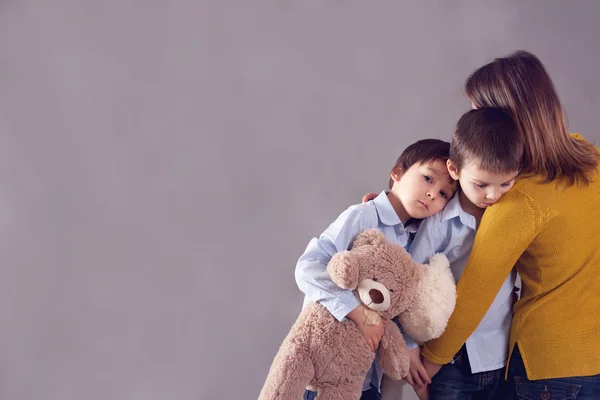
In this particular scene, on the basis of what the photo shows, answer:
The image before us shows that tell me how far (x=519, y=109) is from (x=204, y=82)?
1.44 meters

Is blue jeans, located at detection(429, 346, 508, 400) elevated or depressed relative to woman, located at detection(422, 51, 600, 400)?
depressed

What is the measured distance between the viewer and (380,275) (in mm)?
1502

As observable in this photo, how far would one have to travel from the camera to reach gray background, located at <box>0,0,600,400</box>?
253 cm

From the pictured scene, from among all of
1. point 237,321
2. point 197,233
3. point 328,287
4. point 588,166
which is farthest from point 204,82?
point 588,166

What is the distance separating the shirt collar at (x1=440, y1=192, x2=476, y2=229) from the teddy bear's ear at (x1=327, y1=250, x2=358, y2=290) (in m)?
0.33

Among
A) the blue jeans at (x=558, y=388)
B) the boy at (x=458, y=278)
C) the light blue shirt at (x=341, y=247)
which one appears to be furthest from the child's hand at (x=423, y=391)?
the blue jeans at (x=558, y=388)

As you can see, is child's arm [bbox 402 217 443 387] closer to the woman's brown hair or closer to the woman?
the woman

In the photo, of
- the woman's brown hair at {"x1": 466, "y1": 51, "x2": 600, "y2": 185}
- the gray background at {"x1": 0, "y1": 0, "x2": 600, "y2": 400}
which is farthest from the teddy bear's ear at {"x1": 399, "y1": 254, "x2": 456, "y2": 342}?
the gray background at {"x1": 0, "y1": 0, "x2": 600, "y2": 400}

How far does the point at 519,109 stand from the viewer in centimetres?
155

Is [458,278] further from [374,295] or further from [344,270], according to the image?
[344,270]

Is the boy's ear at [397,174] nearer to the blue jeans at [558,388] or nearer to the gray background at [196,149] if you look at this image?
the blue jeans at [558,388]

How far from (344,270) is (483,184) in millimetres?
413

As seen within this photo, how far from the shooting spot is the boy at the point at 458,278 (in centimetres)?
157

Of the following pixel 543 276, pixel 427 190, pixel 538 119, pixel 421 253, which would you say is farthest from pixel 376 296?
pixel 538 119
